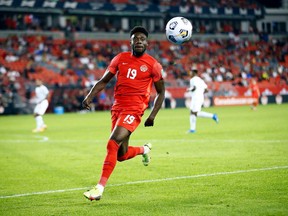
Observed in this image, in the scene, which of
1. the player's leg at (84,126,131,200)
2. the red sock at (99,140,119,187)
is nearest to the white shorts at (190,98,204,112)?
the player's leg at (84,126,131,200)

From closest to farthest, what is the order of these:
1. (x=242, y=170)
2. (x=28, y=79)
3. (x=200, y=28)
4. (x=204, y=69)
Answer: (x=242, y=170) < (x=28, y=79) < (x=204, y=69) < (x=200, y=28)

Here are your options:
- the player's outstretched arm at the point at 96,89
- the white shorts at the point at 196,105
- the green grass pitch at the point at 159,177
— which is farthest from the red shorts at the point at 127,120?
the white shorts at the point at 196,105

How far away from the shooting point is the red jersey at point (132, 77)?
9.65 metres

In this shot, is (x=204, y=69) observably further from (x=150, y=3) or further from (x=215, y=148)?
(x=215, y=148)

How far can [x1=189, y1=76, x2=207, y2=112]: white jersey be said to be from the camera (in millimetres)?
23375

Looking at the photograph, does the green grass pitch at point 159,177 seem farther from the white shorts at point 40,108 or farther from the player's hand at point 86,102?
the white shorts at point 40,108

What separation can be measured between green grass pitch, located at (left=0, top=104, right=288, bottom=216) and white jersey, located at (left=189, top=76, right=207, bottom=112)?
2.13 m

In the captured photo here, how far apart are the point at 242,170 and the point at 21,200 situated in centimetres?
464

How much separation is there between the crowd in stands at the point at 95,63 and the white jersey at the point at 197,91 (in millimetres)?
19462

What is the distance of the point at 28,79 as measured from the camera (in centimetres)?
4294

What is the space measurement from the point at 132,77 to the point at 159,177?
2689mm

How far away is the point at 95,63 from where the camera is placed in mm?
49906

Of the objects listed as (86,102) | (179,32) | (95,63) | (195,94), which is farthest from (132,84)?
(95,63)

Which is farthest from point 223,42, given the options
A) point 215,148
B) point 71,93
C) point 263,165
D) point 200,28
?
point 263,165
